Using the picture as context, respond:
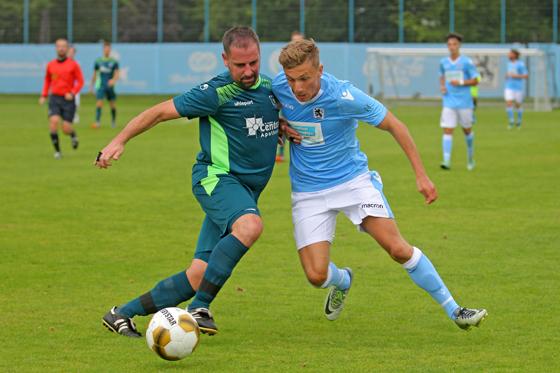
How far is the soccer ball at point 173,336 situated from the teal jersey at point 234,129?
882 mm

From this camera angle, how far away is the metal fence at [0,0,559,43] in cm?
4700

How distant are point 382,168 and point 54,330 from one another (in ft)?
39.8

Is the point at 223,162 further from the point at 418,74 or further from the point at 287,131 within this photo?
the point at 418,74

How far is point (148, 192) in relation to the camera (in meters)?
15.5

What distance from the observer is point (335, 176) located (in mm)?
7184

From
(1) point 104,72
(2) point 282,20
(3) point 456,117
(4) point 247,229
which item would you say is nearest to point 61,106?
(3) point 456,117

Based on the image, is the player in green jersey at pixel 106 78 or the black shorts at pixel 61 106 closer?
the black shorts at pixel 61 106

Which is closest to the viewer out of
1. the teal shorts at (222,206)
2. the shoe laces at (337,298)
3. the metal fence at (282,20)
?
the teal shorts at (222,206)

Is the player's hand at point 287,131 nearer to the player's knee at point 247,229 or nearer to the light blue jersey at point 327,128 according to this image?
the light blue jersey at point 327,128

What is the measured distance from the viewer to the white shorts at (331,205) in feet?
23.3

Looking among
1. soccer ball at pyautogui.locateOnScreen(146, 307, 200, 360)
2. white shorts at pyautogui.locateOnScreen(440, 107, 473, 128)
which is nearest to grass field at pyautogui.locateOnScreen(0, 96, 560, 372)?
soccer ball at pyautogui.locateOnScreen(146, 307, 200, 360)

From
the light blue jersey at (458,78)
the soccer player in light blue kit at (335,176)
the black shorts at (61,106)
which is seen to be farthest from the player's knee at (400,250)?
the black shorts at (61,106)

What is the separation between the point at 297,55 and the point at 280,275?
10.4ft

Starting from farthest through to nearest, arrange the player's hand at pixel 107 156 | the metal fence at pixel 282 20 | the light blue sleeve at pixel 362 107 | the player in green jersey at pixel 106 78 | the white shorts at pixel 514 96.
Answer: the metal fence at pixel 282 20, the white shorts at pixel 514 96, the player in green jersey at pixel 106 78, the light blue sleeve at pixel 362 107, the player's hand at pixel 107 156
